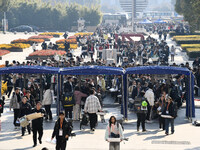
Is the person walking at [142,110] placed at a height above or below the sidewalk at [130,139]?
above

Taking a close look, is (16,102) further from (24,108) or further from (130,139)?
(130,139)

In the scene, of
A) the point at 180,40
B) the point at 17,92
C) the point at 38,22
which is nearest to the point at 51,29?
the point at 38,22

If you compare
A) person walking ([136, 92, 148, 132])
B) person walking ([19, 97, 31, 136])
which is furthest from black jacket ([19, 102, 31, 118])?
person walking ([136, 92, 148, 132])

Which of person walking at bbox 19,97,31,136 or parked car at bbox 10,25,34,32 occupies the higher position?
parked car at bbox 10,25,34,32

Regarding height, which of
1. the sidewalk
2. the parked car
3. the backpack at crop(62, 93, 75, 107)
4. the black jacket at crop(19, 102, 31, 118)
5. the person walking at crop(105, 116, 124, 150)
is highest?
the parked car

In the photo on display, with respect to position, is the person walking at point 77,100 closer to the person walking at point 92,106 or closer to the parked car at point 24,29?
the person walking at point 92,106

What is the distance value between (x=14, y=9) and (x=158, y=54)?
73.8m

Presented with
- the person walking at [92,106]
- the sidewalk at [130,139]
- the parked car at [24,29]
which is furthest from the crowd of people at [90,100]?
the parked car at [24,29]

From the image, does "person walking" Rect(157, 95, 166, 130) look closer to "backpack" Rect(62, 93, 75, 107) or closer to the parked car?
"backpack" Rect(62, 93, 75, 107)

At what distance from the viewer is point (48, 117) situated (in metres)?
22.7

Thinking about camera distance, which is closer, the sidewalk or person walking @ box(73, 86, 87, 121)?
the sidewalk

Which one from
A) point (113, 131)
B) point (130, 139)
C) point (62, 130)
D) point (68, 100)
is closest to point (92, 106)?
point (68, 100)

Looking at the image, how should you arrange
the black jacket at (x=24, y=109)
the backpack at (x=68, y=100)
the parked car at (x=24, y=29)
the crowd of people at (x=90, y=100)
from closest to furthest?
the crowd of people at (x=90, y=100)
the black jacket at (x=24, y=109)
the backpack at (x=68, y=100)
the parked car at (x=24, y=29)

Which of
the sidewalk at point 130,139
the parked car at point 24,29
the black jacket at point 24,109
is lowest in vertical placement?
the sidewalk at point 130,139
